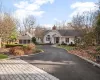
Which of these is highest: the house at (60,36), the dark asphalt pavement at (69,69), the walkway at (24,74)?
the house at (60,36)

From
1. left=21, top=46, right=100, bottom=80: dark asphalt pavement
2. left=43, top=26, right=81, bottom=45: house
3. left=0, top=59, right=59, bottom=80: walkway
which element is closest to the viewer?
left=0, top=59, right=59, bottom=80: walkway

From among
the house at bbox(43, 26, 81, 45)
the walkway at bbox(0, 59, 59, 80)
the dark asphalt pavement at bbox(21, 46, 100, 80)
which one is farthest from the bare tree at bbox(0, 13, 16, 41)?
the house at bbox(43, 26, 81, 45)

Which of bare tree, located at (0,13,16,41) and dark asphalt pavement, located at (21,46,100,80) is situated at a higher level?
bare tree, located at (0,13,16,41)

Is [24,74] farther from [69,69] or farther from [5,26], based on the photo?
[5,26]

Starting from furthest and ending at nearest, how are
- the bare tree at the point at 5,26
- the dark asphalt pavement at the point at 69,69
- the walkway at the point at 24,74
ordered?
the bare tree at the point at 5,26 → the dark asphalt pavement at the point at 69,69 → the walkway at the point at 24,74

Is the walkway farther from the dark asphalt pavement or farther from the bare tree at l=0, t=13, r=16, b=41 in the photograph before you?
the bare tree at l=0, t=13, r=16, b=41

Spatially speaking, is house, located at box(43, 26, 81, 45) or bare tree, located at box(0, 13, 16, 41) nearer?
bare tree, located at box(0, 13, 16, 41)

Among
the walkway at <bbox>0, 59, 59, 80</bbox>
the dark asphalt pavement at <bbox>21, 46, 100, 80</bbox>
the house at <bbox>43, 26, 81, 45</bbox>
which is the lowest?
the dark asphalt pavement at <bbox>21, 46, 100, 80</bbox>

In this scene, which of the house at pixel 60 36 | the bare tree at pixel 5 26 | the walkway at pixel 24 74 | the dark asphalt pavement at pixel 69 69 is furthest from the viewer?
the house at pixel 60 36

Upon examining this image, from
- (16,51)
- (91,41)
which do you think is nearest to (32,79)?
(16,51)

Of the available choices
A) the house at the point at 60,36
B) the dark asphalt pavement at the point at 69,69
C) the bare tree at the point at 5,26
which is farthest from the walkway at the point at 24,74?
the house at the point at 60,36

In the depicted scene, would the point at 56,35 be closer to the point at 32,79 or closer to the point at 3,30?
the point at 3,30

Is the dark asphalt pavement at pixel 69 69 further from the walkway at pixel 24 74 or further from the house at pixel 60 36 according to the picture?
the house at pixel 60 36

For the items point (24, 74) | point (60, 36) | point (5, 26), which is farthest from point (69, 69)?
point (60, 36)
